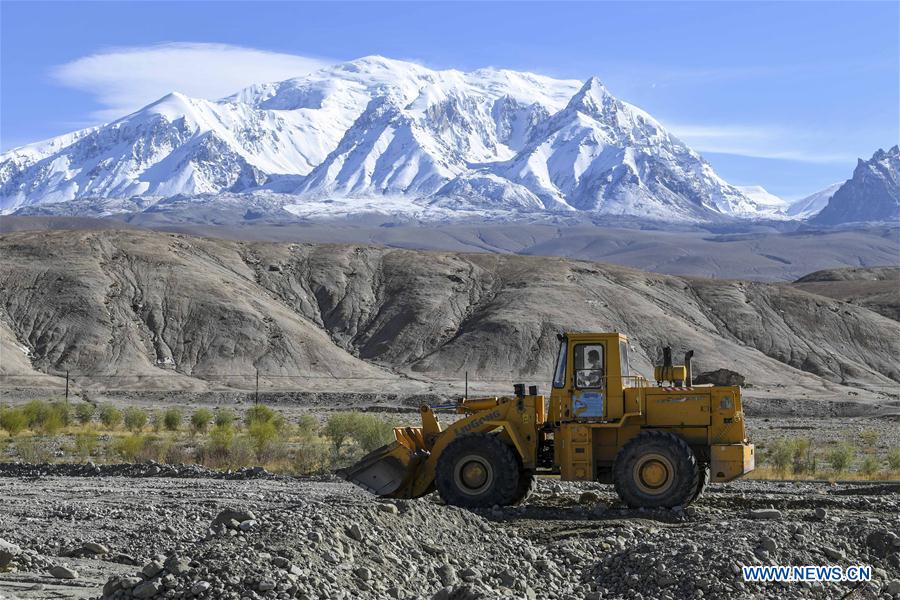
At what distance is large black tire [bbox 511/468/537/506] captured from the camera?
1878cm

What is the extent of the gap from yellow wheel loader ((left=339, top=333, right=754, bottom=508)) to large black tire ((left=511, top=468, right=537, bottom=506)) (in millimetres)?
38

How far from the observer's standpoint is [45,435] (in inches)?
1575

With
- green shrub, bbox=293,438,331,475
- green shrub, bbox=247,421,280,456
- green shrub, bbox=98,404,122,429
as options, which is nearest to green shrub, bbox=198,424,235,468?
green shrub, bbox=247,421,280,456

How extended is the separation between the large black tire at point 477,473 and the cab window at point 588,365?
1.56 meters

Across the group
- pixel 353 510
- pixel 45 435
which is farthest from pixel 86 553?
pixel 45 435

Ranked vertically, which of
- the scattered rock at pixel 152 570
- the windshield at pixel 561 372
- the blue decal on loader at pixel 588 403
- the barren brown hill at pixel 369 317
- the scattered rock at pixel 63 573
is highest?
the barren brown hill at pixel 369 317

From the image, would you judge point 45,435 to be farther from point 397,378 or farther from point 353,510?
point 397,378

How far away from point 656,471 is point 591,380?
1.68 m

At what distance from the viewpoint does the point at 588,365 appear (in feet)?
61.0

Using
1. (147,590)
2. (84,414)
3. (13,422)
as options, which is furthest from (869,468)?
(84,414)

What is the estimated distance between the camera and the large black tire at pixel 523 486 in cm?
1878

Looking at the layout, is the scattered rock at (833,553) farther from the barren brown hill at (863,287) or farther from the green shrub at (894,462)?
the barren brown hill at (863,287)

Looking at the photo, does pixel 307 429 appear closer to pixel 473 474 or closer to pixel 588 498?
pixel 588 498

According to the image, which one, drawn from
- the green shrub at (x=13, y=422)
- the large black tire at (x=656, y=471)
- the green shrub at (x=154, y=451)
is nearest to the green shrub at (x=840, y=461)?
the large black tire at (x=656, y=471)
